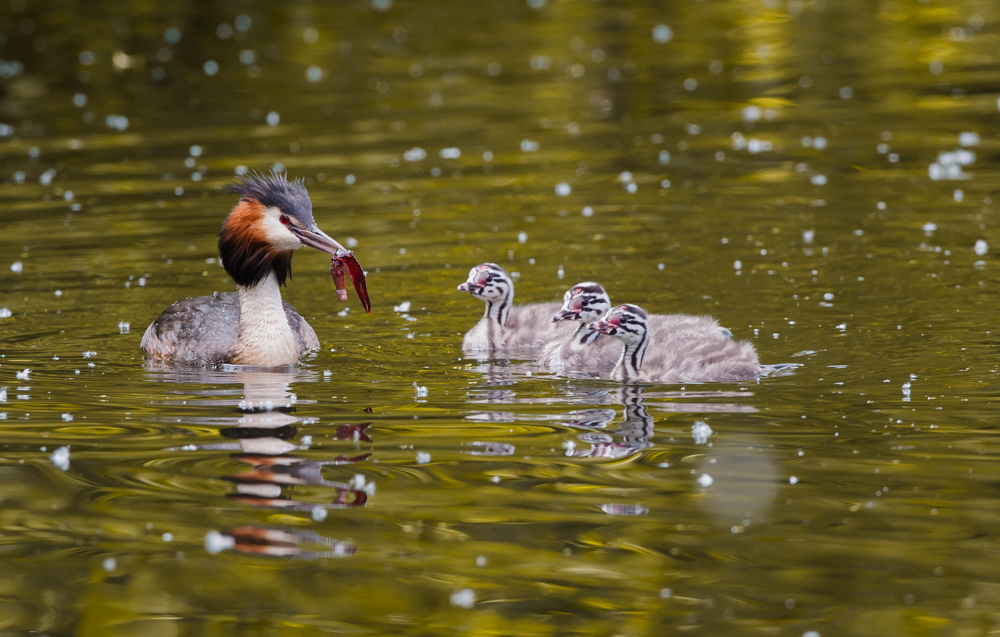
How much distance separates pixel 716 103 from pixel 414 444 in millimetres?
14988

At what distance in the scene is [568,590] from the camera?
6.61 meters

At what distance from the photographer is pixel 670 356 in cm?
1009

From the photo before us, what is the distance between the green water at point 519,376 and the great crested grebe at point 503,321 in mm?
452

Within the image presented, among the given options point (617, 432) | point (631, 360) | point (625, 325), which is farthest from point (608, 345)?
point (617, 432)

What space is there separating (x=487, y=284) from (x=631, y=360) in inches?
68.6

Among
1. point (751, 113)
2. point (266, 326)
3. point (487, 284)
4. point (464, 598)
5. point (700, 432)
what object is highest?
point (751, 113)

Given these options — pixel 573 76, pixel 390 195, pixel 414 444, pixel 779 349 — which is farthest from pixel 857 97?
pixel 414 444

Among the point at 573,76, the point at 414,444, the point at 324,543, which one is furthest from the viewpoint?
the point at 573,76

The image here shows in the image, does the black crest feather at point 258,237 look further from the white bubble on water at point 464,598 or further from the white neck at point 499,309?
the white bubble on water at point 464,598

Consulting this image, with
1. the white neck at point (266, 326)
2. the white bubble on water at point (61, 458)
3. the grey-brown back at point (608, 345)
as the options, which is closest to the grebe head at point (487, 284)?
the grey-brown back at point (608, 345)

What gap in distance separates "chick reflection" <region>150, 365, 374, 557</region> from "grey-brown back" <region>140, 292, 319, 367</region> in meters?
0.52

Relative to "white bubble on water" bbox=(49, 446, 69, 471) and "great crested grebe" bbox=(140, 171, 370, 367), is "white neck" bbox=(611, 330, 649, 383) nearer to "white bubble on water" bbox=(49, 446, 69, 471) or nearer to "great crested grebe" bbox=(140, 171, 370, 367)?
"great crested grebe" bbox=(140, 171, 370, 367)

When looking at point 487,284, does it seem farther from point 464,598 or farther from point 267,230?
point 464,598

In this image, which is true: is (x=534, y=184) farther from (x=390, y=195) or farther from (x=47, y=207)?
(x=47, y=207)
